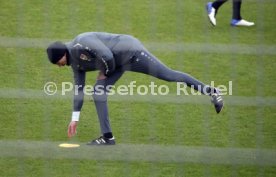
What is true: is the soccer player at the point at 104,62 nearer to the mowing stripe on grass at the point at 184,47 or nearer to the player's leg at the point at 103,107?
the player's leg at the point at 103,107

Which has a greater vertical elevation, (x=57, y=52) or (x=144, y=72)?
(x=57, y=52)

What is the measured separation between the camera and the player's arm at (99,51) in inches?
174

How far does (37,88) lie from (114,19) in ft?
4.96

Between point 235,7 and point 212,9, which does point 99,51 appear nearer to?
point 212,9

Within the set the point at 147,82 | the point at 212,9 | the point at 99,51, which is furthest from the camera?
the point at 212,9

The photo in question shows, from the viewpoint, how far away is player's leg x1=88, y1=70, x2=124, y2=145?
15.7ft

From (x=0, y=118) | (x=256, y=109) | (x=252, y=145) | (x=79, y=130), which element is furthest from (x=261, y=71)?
(x=0, y=118)

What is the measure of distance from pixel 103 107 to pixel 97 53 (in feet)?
1.60

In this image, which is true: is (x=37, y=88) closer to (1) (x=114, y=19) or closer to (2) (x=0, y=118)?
(2) (x=0, y=118)

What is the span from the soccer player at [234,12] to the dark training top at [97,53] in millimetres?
2398

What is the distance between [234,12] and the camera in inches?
277
